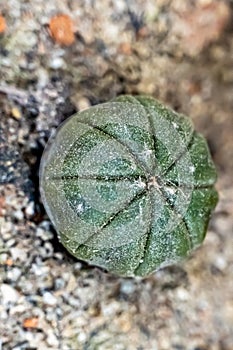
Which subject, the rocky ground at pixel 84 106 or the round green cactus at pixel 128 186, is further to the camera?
the rocky ground at pixel 84 106

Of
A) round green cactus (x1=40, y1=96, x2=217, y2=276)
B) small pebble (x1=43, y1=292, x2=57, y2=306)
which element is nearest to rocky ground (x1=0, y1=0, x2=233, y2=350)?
small pebble (x1=43, y1=292, x2=57, y2=306)

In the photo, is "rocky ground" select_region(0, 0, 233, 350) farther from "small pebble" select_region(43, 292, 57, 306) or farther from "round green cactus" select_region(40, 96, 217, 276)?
"round green cactus" select_region(40, 96, 217, 276)

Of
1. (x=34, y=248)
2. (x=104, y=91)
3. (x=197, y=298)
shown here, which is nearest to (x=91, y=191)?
(x=34, y=248)

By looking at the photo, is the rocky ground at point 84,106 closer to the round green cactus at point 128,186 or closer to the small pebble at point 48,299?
the small pebble at point 48,299

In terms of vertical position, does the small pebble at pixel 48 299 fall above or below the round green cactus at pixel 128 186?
below

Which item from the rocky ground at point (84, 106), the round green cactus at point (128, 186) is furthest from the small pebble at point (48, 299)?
the round green cactus at point (128, 186)
